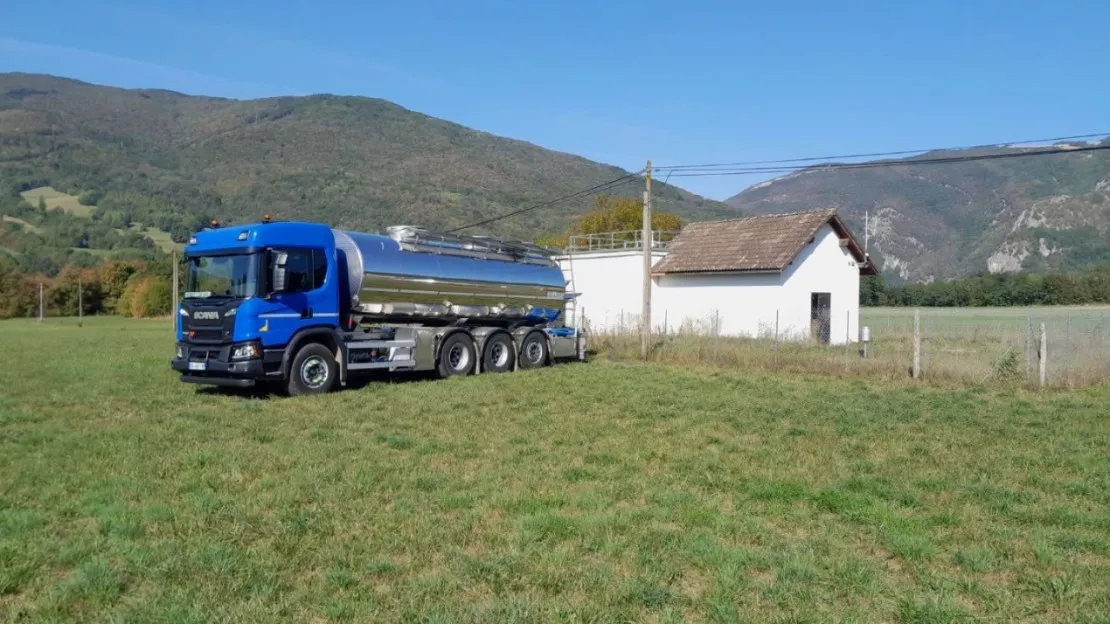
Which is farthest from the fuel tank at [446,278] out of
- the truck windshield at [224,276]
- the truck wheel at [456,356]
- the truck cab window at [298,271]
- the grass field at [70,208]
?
the grass field at [70,208]

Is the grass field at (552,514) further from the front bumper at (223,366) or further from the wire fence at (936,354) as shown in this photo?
the wire fence at (936,354)

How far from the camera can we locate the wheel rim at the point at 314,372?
621 inches

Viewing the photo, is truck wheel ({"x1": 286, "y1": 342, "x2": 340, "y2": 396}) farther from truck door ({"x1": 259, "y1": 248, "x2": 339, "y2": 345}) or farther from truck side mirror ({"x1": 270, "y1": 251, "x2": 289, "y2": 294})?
truck side mirror ({"x1": 270, "y1": 251, "x2": 289, "y2": 294})

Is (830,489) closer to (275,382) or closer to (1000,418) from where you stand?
(1000,418)

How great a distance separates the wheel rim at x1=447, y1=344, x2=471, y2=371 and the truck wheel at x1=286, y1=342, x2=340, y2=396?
3.54 m

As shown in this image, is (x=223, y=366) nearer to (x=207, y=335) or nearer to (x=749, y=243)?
(x=207, y=335)

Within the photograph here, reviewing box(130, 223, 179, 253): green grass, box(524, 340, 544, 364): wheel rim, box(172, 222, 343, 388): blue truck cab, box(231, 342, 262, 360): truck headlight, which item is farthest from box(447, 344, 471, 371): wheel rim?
box(130, 223, 179, 253): green grass

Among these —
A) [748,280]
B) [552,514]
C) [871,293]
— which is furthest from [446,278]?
[871,293]

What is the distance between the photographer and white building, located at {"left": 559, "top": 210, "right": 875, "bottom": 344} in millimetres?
31156

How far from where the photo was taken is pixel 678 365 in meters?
22.7

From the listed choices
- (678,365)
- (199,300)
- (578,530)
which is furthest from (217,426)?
(678,365)

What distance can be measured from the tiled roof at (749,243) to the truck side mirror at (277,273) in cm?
1996

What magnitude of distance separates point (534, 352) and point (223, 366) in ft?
29.4

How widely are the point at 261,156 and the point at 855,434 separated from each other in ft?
632
